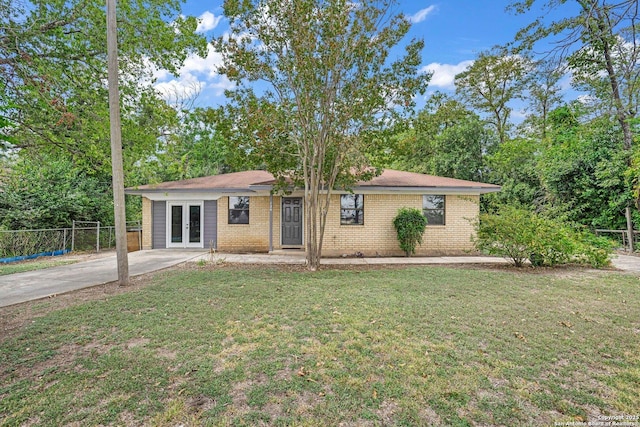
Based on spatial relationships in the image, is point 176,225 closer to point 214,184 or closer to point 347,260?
point 214,184

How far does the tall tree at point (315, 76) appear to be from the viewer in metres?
7.71

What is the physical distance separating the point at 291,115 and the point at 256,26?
2.39 m

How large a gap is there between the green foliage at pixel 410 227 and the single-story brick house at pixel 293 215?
61 cm

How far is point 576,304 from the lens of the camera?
5.31 meters

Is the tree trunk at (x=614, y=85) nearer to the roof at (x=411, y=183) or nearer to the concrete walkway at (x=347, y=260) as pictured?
the roof at (x=411, y=183)

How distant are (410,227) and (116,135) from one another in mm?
9107

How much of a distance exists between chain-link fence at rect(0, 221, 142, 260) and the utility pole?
6.99 m

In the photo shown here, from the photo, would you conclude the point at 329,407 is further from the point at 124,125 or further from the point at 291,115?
the point at 124,125

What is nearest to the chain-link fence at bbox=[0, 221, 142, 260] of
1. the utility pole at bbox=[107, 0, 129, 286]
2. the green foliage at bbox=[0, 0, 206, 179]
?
the green foliage at bbox=[0, 0, 206, 179]

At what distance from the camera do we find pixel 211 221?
13070 mm

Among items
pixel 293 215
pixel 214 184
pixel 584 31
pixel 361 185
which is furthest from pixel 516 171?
pixel 584 31

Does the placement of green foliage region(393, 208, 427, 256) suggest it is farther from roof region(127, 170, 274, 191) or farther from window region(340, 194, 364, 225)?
roof region(127, 170, 274, 191)

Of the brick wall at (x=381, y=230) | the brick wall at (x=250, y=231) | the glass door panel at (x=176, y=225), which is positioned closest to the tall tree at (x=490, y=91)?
the brick wall at (x=381, y=230)

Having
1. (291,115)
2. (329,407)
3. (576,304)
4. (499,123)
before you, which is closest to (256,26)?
(291,115)
